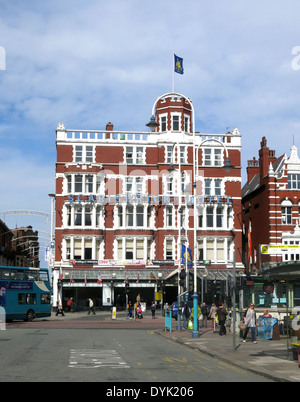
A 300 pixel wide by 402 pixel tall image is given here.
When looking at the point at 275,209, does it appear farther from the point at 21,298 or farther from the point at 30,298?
the point at 21,298

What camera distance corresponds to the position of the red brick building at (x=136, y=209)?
6238 cm

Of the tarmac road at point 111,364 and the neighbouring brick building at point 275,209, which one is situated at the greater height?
the neighbouring brick building at point 275,209

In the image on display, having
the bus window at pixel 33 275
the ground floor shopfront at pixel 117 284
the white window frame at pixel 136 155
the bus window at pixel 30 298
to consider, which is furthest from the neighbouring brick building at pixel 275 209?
the bus window at pixel 30 298

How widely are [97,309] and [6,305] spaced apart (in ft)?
64.0

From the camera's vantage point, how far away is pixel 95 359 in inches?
733

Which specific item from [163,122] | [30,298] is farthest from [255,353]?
[163,122]

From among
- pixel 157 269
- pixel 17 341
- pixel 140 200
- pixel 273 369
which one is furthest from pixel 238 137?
pixel 273 369

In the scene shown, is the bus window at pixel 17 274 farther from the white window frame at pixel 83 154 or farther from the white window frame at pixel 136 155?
the white window frame at pixel 136 155

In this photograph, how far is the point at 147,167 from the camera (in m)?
65.1

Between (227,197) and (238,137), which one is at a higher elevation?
(238,137)

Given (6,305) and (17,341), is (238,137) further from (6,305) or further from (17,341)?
(17,341)

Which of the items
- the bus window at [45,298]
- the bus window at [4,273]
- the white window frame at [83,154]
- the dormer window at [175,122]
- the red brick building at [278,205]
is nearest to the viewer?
the bus window at [4,273]

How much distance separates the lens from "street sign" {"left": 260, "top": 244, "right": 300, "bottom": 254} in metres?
59.0

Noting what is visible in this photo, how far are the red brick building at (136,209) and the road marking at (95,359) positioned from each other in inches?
1588
